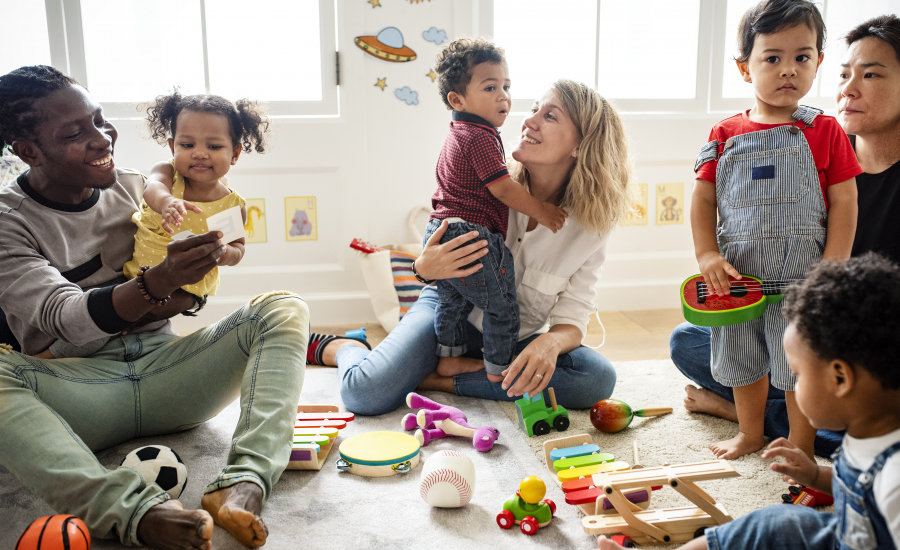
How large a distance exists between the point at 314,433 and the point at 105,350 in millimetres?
508

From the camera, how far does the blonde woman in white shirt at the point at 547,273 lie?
1.69 m

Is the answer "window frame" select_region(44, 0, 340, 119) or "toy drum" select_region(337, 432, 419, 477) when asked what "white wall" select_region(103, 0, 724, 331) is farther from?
"toy drum" select_region(337, 432, 419, 477)

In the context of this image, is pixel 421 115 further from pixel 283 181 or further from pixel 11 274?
pixel 11 274

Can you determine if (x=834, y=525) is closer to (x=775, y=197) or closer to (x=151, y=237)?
(x=775, y=197)

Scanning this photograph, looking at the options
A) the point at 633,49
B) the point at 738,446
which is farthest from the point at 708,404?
the point at 633,49

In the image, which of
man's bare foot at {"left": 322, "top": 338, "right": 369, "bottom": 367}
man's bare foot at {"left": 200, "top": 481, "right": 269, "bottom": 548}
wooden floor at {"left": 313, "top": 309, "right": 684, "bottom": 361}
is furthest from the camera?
wooden floor at {"left": 313, "top": 309, "right": 684, "bottom": 361}

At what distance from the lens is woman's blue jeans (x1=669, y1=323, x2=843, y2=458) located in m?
1.57

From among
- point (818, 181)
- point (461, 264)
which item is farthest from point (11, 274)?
point (818, 181)

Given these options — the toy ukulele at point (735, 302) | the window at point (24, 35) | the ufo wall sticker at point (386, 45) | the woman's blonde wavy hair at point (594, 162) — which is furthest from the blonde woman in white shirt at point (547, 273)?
the window at point (24, 35)

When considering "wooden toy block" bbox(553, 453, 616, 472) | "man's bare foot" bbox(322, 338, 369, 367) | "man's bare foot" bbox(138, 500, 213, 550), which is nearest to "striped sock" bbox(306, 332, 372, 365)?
"man's bare foot" bbox(322, 338, 369, 367)

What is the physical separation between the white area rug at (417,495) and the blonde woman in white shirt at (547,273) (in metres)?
0.09

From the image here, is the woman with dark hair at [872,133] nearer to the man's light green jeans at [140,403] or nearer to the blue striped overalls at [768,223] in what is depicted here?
the blue striped overalls at [768,223]

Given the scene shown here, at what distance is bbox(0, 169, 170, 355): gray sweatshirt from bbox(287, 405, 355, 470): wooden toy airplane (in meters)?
0.43

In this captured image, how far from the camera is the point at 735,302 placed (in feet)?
4.72
